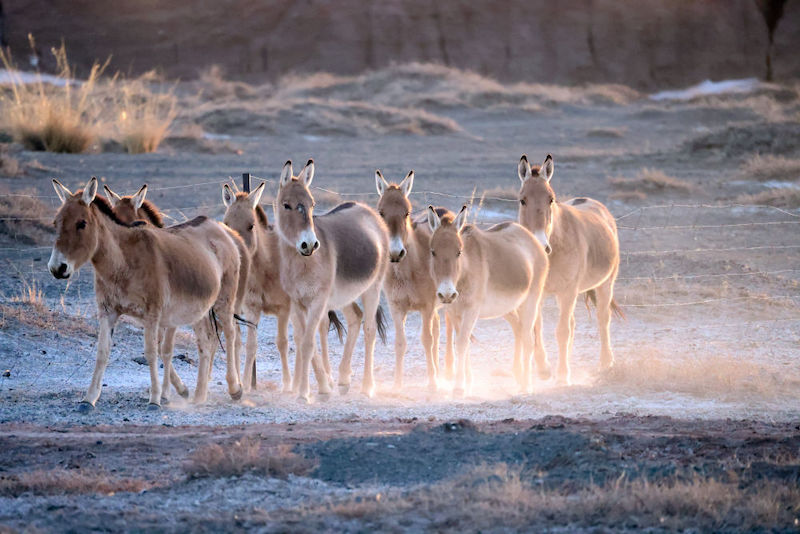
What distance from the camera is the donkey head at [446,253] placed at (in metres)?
11.4

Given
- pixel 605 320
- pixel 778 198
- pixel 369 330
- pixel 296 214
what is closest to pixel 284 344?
pixel 369 330

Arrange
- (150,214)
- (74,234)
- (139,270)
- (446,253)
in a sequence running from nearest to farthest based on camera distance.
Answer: (74,234)
(139,270)
(446,253)
(150,214)

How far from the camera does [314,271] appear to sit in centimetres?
1130

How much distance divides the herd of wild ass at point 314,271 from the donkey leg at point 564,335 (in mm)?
14

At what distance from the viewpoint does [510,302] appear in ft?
40.4

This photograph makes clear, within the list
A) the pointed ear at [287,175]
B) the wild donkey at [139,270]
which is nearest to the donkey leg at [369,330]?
the wild donkey at [139,270]

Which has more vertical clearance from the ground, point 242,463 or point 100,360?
point 100,360

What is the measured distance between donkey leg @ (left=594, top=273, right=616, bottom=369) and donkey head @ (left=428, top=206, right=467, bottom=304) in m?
2.98

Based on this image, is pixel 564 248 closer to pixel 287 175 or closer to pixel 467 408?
pixel 467 408

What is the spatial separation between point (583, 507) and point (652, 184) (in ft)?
62.2

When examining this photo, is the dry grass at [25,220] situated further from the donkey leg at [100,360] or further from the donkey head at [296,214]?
the donkey leg at [100,360]

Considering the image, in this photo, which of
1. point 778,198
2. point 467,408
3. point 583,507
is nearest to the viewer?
point 583,507

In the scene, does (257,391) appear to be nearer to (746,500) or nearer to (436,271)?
(436,271)

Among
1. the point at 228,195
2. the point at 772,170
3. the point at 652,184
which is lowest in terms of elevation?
the point at 228,195
